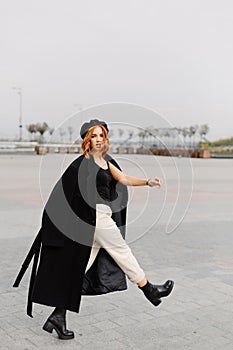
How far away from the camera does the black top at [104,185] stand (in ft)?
13.2

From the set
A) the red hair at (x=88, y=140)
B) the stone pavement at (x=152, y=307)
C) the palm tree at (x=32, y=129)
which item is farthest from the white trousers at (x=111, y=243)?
the palm tree at (x=32, y=129)

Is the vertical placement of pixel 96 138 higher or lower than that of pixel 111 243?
higher

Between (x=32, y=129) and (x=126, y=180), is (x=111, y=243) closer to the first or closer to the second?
(x=126, y=180)

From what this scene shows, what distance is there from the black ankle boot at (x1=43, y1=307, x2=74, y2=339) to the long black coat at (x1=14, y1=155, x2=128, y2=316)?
18 centimetres

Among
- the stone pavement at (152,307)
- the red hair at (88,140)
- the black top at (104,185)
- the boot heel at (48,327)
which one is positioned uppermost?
the red hair at (88,140)

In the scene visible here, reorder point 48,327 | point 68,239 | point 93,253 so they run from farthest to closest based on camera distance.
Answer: point 48,327, point 93,253, point 68,239

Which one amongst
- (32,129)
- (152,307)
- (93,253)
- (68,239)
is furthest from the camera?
(32,129)

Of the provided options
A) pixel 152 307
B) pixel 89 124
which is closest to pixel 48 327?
pixel 152 307

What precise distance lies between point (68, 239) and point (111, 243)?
33 centimetres

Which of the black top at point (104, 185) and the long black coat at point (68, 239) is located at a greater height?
the black top at point (104, 185)

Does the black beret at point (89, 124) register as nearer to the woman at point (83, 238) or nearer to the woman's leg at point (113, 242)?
the woman at point (83, 238)

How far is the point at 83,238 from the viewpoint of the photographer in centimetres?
400

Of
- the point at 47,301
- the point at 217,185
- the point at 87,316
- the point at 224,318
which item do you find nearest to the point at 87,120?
the point at 47,301

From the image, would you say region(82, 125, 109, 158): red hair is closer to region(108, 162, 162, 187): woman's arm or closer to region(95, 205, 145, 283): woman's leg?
region(108, 162, 162, 187): woman's arm
